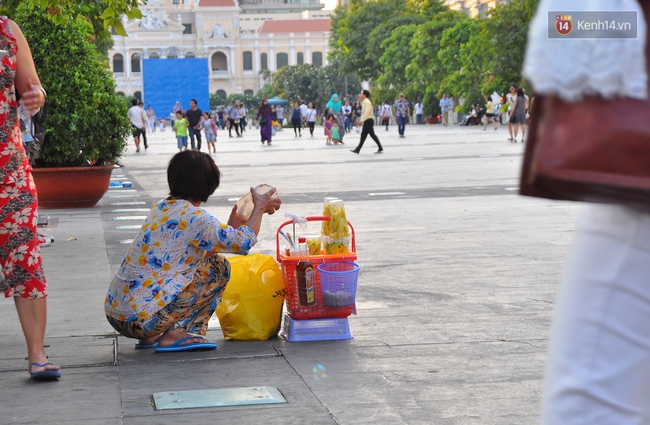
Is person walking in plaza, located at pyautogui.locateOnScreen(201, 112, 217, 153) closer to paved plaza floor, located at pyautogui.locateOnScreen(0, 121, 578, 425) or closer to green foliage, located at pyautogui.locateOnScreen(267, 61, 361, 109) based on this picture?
paved plaza floor, located at pyautogui.locateOnScreen(0, 121, 578, 425)

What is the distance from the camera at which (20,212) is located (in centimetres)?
385

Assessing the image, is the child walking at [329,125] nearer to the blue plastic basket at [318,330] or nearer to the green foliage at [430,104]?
the green foliage at [430,104]

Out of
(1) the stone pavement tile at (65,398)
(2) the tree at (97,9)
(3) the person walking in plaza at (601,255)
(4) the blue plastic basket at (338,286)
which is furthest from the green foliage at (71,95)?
(3) the person walking in plaza at (601,255)

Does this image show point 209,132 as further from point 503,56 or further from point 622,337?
point 622,337

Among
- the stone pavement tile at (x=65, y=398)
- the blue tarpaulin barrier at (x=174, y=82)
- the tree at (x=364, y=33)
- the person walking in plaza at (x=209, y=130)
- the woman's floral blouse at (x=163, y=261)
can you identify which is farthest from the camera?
the tree at (x=364, y=33)

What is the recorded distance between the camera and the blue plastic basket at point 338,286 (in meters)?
4.60

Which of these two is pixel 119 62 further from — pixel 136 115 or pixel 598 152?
pixel 598 152

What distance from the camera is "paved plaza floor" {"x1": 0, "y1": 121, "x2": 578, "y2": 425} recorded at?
3502 mm

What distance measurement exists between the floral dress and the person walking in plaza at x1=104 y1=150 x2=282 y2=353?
1.75ft

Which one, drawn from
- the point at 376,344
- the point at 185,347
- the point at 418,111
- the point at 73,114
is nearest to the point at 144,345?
the point at 185,347

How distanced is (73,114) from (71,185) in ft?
2.66

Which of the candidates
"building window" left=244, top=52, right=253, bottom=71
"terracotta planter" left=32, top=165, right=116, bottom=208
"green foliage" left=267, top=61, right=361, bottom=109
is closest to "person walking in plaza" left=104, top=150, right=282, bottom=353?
"terracotta planter" left=32, top=165, right=116, bottom=208

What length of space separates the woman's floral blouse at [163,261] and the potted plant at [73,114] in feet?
21.2

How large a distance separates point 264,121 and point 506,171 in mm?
15665
